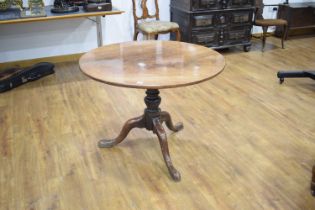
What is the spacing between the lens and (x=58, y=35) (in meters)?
3.97

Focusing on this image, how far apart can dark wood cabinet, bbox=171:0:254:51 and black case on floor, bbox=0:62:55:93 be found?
5.85 ft

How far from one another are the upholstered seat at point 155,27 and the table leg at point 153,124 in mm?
1717

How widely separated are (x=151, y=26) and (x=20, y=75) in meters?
1.60

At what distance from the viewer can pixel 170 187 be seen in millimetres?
1944

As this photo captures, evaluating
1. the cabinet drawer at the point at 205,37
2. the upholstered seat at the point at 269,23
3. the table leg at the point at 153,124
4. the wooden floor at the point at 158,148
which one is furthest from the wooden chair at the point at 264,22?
the table leg at the point at 153,124

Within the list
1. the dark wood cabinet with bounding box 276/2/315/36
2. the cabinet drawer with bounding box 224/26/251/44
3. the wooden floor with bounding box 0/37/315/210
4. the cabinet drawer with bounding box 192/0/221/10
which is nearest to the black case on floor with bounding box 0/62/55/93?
the wooden floor with bounding box 0/37/315/210

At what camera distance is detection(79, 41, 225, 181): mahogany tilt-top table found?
1.64 metres

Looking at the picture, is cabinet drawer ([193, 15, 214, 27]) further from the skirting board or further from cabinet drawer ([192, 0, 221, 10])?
the skirting board

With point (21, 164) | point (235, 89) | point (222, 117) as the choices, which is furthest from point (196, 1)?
point (21, 164)

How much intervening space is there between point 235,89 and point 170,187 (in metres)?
1.68

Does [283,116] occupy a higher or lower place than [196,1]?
lower

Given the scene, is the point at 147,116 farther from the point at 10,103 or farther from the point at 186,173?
the point at 10,103

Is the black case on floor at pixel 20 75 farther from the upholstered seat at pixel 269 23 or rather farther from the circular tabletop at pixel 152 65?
the upholstered seat at pixel 269 23

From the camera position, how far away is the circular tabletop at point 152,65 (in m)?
1.63
